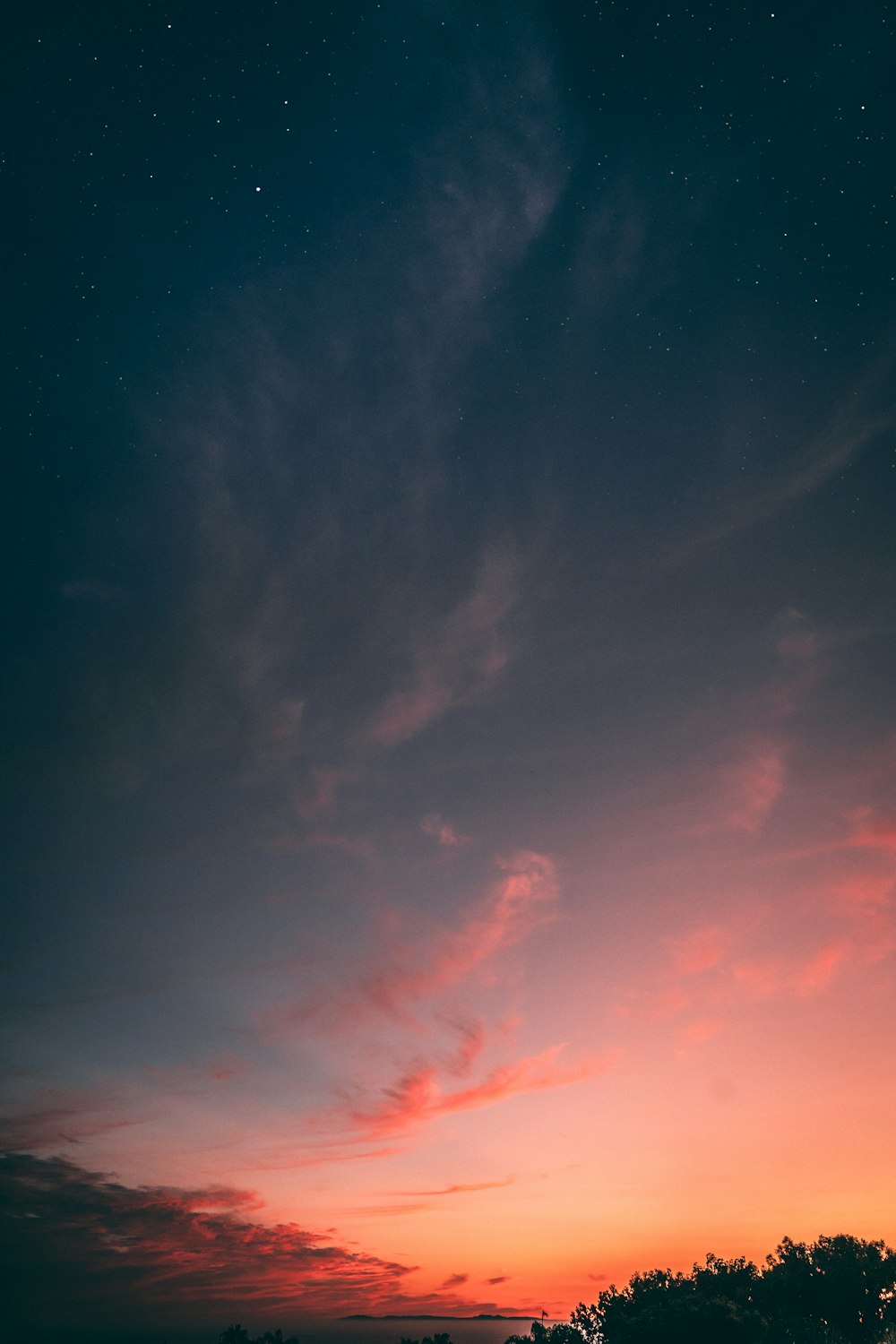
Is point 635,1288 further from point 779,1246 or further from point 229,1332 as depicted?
point 229,1332

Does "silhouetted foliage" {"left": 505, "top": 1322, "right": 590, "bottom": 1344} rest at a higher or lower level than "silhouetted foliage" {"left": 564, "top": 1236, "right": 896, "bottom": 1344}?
lower

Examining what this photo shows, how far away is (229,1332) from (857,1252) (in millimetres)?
A: 62917

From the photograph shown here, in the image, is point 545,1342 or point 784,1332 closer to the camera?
point 784,1332

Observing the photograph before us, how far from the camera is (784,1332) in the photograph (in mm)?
44188

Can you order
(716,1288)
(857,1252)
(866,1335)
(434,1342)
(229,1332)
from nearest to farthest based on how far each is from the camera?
(866,1335) → (857,1252) → (716,1288) → (434,1342) → (229,1332)

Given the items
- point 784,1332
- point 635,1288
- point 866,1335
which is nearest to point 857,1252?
point 866,1335

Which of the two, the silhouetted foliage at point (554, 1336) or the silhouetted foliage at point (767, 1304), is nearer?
the silhouetted foliage at point (767, 1304)

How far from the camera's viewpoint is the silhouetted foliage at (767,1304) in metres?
40.5

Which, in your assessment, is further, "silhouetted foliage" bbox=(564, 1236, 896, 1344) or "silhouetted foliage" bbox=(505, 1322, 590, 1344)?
"silhouetted foliage" bbox=(505, 1322, 590, 1344)

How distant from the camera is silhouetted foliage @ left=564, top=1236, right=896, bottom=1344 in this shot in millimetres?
40469

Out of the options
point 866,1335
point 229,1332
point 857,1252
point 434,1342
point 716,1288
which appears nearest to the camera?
point 866,1335

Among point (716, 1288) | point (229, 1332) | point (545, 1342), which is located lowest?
point (229, 1332)

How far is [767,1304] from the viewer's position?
47.0 meters

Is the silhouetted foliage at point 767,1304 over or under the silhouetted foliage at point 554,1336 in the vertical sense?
over
